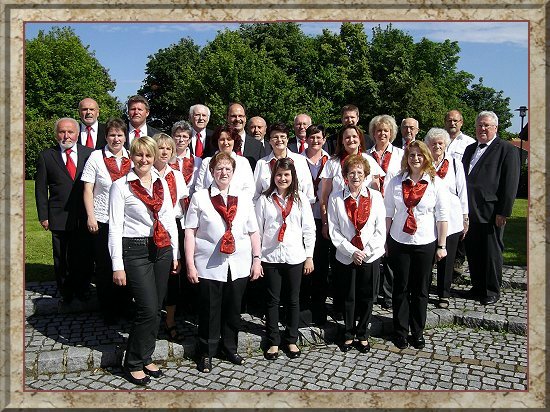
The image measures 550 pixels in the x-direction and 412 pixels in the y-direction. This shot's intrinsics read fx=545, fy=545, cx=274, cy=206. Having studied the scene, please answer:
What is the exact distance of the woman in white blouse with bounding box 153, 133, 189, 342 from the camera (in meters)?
5.61

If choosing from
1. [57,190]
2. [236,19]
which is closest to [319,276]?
[236,19]

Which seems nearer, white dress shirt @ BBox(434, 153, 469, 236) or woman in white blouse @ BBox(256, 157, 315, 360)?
woman in white blouse @ BBox(256, 157, 315, 360)

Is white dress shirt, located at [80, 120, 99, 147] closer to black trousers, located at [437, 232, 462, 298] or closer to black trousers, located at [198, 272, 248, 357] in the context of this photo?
black trousers, located at [198, 272, 248, 357]

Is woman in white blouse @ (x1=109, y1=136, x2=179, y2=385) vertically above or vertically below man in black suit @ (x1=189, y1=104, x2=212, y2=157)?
below

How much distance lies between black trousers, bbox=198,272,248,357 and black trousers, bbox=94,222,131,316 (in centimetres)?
132

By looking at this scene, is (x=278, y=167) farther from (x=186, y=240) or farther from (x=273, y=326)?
(x=273, y=326)

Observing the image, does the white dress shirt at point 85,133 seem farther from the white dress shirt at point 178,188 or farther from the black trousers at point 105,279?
the white dress shirt at point 178,188

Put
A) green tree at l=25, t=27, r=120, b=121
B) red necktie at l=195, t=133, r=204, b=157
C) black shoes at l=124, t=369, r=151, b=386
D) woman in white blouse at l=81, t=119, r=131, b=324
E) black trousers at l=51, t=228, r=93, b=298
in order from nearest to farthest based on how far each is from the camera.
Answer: black shoes at l=124, t=369, r=151, b=386 < woman in white blouse at l=81, t=119, r=131, b=324 < black trousers at l=51, t=228, r=93, b=298 < red necktie at l=195, t=133, r=204, b=157 < green tree at l=25, t=27, r=120, b=121

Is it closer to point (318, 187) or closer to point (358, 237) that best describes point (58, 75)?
point (318, 187)

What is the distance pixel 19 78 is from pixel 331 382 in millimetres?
3932

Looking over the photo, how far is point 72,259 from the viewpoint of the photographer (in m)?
6.64

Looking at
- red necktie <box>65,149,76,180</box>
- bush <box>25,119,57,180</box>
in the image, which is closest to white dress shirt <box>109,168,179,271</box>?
bush <box>25,119,57,180</box>

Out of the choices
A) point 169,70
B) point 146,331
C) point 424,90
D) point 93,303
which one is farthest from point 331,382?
point 169,70

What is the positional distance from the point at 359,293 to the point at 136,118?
3.29m
